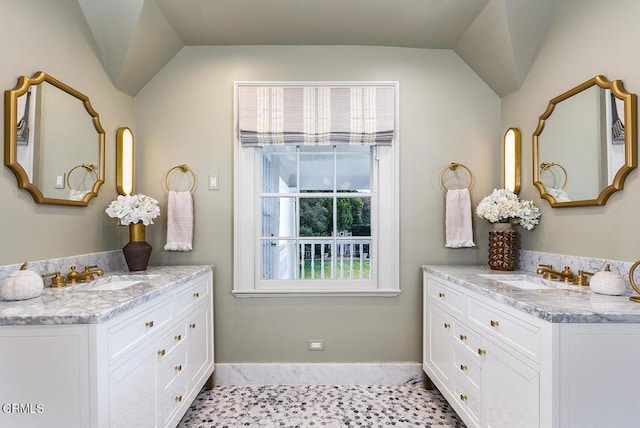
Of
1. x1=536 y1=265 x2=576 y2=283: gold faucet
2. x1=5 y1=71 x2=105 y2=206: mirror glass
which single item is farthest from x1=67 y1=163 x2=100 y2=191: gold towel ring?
x1=536 y1=265 x2=576 y2=283: gold faucet

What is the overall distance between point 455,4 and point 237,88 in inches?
61.5

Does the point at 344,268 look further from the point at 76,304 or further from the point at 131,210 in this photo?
the point at 76,304

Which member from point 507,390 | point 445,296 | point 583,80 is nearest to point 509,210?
point 445,296

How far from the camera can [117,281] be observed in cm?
198

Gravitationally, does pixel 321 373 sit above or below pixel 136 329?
below

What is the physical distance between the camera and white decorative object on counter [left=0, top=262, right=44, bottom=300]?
1352 millimetres

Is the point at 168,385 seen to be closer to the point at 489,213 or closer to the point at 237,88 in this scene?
the point at 237,88

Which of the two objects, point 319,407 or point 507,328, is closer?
point 507,328

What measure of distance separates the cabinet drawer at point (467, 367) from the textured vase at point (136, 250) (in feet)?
6.65

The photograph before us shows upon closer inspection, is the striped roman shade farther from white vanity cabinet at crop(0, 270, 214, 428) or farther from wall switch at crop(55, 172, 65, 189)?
white vanity cabinet at crop(0, 270, 214, 428)

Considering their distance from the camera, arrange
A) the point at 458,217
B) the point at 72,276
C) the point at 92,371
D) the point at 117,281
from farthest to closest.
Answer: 1. the point at 458,217
2. the point at 117,281
3. the point at 72,276
4. the point at 92,371

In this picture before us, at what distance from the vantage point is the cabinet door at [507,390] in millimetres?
1252

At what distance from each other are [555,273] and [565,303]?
0.65 m

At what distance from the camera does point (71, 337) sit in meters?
1.16
